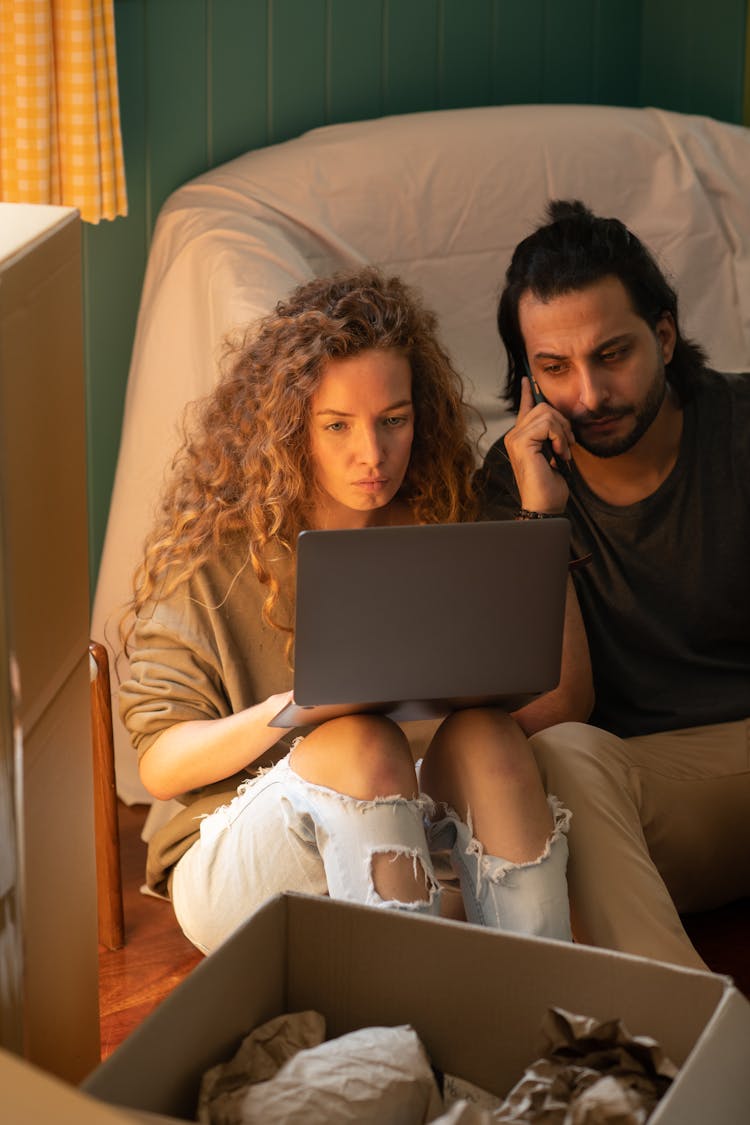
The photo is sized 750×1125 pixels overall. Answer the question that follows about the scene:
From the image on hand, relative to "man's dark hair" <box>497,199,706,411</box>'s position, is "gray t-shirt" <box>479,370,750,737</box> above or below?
below

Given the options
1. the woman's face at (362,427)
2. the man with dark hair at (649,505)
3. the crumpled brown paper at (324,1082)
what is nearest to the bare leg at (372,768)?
the woman's face at (362,427)

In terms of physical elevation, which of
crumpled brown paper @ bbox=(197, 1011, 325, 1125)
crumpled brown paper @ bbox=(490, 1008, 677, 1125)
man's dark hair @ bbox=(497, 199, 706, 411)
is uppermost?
man's dark hair @ bbox=(497, 199, 706, 411)

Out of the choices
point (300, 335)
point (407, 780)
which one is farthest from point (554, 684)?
point (300, 335)

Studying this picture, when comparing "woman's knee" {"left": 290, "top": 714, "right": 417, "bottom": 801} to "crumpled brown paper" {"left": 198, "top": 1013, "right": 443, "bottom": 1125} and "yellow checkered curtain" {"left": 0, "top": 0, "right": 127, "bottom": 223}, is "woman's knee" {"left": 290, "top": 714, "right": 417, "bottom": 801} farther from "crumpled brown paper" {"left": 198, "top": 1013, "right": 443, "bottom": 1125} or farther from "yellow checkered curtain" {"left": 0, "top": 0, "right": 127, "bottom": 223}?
"yellow checkered curtain" {"left": 0, "top": 0, "right": 127, "bottom": 223}

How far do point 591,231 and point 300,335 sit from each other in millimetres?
473

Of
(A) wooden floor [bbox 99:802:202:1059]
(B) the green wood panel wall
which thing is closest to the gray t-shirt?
(A) wooden floor [bbox 99:802:202:1059]

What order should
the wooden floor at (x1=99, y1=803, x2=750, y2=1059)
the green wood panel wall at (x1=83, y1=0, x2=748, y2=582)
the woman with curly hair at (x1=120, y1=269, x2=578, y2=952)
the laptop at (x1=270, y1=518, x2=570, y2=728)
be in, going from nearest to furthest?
the laptop at (x1=270, y1=518, x2=570, y2=728) → the woman with curly hair at (x1=120, y1=269, x2=578, y2=952) → the wooden floor at (x1=99, y1=803, x2=750, y2=1059) → the green wood panel wall at (x1=83, y1=0, x2=748, y2=582)

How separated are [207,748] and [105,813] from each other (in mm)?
426

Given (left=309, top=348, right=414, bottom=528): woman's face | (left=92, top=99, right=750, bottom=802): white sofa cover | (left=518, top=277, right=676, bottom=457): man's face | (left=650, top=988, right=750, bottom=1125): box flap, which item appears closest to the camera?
(left=650, top=988, right=750, bottom=1125): box flap

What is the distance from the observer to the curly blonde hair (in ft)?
5.32

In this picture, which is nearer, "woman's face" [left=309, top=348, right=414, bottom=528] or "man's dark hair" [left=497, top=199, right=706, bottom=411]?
"woman's face" [left=309, top=348, right=414, bottom=528]

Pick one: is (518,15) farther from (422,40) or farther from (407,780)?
(407,780)

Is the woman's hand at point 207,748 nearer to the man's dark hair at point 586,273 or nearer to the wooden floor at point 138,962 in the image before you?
the wooden floor at point 138,962

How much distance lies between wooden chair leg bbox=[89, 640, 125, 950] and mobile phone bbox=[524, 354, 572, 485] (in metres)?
0.63
